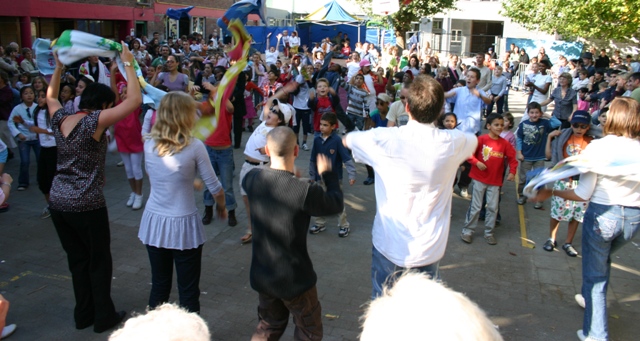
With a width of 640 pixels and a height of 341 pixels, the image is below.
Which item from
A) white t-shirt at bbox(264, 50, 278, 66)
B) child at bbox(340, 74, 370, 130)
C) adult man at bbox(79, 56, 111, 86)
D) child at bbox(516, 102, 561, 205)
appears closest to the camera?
child at bbox(516, 102, 561, 205)

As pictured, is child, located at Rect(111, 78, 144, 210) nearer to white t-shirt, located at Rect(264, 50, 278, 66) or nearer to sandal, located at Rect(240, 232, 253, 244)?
sandal, located at Rect(240, 232, 253, 244)

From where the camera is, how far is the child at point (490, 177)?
21.5 ft

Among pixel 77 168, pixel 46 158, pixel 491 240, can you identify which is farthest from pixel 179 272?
pixel 491 240

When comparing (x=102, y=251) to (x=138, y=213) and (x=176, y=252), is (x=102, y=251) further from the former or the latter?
(x=138, y=213)

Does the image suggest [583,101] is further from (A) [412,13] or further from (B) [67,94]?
(A) [412,13]

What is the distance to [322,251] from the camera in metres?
6.18

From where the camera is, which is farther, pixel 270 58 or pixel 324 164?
pixel 270 58

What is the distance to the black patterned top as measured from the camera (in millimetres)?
3957

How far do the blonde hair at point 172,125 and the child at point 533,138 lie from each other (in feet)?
17.7

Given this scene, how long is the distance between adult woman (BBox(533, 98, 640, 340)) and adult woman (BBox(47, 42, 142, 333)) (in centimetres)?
339

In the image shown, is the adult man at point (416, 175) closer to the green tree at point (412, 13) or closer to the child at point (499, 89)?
Result: the child at point (499, 89)

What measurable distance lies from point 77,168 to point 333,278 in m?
2.72

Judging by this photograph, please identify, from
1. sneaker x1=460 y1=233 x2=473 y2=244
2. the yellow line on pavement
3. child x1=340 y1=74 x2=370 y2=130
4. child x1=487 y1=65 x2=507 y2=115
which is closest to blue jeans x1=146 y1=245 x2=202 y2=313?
sneaker x1=460 y1=233 x2=473 y2=244

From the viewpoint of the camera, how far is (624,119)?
12.5 ft
